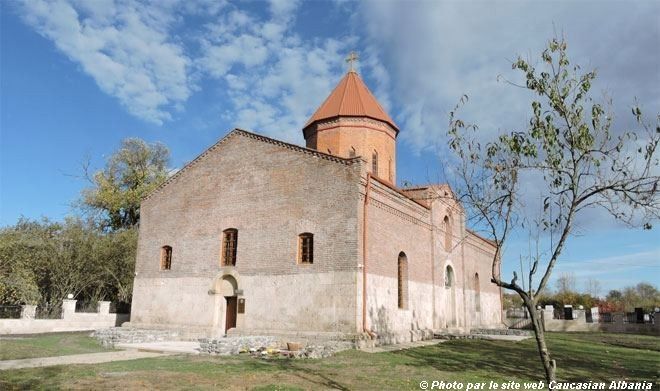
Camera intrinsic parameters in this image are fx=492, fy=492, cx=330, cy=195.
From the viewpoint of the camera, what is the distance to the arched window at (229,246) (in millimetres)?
20781

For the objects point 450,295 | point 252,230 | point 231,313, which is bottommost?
point 231,313

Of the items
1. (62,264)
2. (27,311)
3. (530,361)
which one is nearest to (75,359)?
(27,311)

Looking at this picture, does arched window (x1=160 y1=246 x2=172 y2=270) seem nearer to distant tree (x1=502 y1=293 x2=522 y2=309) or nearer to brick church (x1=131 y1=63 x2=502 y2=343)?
brick church (x1=131 y1=63 x2=502 y2=343)

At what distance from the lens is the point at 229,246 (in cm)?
2103

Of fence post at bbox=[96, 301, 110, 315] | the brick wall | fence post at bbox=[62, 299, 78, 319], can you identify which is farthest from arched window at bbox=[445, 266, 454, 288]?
fence post at bbox=[62, 299, 78, 319]

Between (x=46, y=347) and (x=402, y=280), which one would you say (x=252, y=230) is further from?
(x=46, y=347)

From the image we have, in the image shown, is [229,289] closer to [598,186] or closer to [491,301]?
[598,186]

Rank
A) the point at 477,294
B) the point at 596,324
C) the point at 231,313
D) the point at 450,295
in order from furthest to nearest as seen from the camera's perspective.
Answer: the point at 596,324 < the point at 477,294 < the point at 450,295 < the point at 231,313

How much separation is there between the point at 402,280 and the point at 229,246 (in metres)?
7.53

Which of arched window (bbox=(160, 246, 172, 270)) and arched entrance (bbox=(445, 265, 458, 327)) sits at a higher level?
arched window (bbox=(160, 246, 172, 270))

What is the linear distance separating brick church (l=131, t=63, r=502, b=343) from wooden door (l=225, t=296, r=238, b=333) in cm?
6

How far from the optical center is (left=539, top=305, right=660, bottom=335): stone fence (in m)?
31.9

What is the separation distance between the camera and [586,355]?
1697 cm

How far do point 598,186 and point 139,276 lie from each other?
70.0 ft
